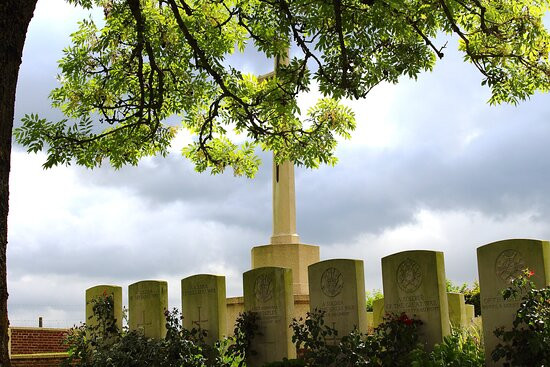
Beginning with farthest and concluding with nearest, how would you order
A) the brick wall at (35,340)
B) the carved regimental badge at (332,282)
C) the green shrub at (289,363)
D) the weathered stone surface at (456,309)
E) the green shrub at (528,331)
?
the brick wall at (35,340)
the weathered stone surface at (456,309)
the carved regimental badge at (332,282)
the green shrub at (289,363)
the green shrub at (528,331)

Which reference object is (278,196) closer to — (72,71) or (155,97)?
(155,97)

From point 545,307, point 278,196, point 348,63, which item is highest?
point 348,63

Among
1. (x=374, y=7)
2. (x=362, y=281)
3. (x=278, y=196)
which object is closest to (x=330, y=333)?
(x=362, y=281)

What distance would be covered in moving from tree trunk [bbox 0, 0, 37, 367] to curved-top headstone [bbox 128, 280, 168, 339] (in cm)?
754

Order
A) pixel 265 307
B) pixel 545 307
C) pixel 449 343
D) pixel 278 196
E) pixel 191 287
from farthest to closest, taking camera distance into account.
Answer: pixel 278 196 → pixel 191 287 → pixel 265 307 → pixel 449 343 → pixel 545 307

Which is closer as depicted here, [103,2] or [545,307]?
[545,307]

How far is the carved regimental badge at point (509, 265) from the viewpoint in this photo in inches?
382

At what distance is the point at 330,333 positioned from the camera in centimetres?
1084

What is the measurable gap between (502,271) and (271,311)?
12.9 ft

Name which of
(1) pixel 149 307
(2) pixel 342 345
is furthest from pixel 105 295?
(2) pixel 342 345

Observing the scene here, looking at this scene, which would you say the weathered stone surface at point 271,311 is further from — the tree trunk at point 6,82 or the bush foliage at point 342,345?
the tree trunk at point 6,82

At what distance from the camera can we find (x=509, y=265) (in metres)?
9.83

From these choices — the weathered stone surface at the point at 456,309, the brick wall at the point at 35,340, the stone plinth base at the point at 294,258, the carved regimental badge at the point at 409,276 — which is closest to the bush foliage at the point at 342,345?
the carved regimental badge at the point at 409,276

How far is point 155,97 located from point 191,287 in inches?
141
